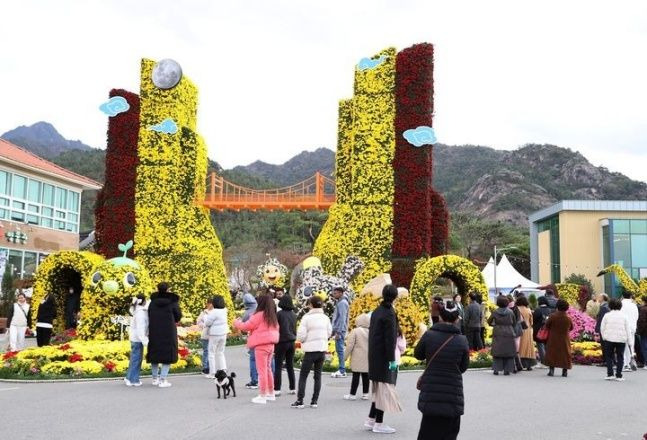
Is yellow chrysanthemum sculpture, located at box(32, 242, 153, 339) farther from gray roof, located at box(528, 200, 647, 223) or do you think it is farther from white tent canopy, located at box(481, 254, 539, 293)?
gray roof, located at box(528, 200, 647, 223)

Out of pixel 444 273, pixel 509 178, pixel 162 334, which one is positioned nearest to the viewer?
pixel 162 334

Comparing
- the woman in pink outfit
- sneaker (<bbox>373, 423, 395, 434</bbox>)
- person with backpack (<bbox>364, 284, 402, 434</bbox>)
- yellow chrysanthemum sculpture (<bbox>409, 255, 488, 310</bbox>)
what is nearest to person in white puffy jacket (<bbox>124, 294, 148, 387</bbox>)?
the woman in pink outfit

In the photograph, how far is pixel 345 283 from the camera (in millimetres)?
20844

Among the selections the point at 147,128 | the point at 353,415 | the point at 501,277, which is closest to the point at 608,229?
the point at 501,277

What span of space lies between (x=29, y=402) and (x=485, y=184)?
91313 millimetres

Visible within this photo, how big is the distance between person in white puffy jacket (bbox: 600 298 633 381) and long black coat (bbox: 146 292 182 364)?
798 centimetres

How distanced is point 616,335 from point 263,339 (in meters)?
7.08

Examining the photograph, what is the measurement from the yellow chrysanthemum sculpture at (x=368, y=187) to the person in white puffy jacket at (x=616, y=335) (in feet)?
30.0

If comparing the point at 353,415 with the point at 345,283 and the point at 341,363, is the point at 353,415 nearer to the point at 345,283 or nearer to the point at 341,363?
the point at 341,363

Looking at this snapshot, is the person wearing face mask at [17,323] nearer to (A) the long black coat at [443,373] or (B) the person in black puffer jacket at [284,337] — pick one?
(B) the person in black puffer jacket at [284,337]

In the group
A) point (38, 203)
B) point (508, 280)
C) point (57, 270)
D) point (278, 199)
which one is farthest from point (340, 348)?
point (508, 280)

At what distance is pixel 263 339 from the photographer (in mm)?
9367

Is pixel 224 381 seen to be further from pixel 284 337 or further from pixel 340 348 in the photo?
pixel 340 348

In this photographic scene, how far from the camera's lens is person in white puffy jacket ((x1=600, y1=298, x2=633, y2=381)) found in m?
12.5
